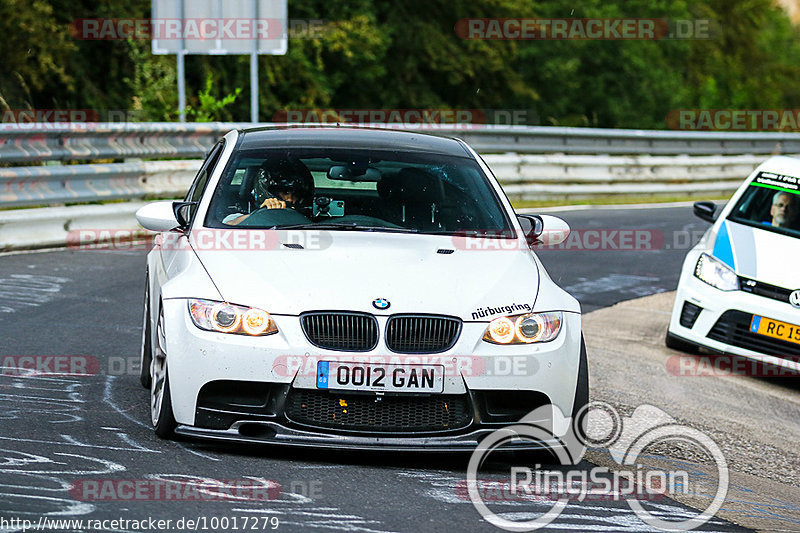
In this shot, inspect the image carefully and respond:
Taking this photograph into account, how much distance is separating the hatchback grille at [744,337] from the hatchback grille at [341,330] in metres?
4.60

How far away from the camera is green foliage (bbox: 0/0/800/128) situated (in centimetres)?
2611

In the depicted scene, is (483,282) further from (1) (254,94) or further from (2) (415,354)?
(1) (254,94)

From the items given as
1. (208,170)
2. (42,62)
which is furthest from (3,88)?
(208,170)

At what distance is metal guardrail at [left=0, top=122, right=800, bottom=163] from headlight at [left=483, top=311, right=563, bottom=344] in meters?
4.89

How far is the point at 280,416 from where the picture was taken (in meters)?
5.66

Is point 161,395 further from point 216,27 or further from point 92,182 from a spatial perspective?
point 216,27

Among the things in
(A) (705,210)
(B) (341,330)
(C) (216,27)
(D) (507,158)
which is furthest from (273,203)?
(C) (216,27)

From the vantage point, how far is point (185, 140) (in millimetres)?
A: 15148

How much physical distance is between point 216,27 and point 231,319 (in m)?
14.7

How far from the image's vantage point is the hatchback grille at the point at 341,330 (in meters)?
5.63

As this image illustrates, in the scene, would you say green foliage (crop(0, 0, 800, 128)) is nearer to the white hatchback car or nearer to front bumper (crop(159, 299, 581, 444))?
the white hatchback car

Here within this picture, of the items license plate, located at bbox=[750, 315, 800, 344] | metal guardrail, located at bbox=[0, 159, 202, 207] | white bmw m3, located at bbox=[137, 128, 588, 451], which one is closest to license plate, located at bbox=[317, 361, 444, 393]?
white bmw m3, located at bbox=[137, 128, 588, 451]

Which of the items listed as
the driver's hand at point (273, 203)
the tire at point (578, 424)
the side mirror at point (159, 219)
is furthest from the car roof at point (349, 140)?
the tire at point (578, 424)

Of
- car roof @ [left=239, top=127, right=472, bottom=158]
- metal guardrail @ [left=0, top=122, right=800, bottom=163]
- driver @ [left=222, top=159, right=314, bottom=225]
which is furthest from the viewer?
metal guardrail @ [left=0, top=122, right=800, bottom=163]
